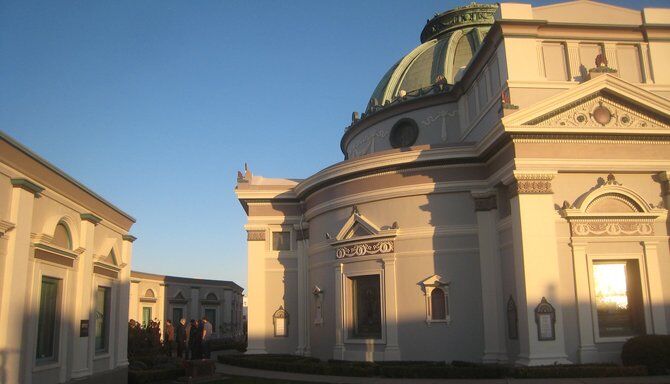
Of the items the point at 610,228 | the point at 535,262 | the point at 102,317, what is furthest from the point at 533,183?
Result: the point at 102,317

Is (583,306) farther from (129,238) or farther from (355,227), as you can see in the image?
(129,238)

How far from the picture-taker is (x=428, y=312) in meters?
Answer: 21.2

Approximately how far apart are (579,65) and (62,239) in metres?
17.1

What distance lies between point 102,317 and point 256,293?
11.1 metres

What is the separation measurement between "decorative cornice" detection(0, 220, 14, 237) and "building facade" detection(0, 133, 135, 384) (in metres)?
0.02

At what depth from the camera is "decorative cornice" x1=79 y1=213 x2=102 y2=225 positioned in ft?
49.9

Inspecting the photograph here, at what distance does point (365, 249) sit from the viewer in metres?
22.8

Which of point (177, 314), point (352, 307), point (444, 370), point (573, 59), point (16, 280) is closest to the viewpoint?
point (16, 280)

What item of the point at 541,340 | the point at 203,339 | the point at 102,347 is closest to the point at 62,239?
the point at 102,347

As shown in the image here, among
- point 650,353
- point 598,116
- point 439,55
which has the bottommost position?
point 650,353

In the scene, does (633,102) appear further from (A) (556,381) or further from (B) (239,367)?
(B) (239,367)

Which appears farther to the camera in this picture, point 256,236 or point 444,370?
point 256,236

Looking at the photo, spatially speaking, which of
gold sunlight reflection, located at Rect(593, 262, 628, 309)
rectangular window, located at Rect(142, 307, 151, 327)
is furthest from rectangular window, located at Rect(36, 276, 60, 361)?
rectangular window, located at Rect(142, 307, 151, 327)

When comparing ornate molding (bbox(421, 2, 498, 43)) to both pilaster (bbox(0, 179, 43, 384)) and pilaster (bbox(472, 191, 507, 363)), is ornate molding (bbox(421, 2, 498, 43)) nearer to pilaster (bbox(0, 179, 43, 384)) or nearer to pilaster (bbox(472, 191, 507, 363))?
pilaster (bbox(472, 191, 507, 363))
